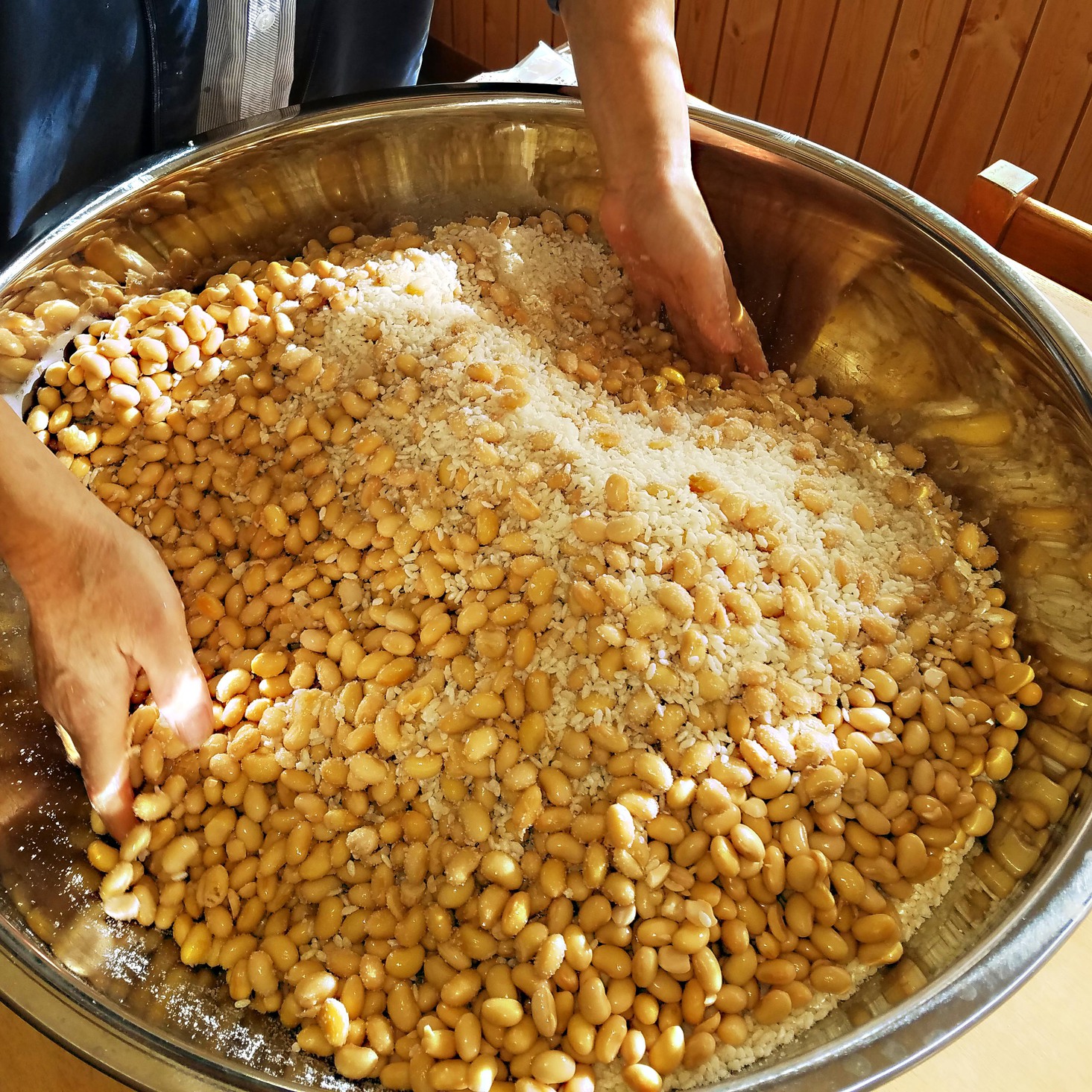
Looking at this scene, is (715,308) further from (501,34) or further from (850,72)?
(501,34)

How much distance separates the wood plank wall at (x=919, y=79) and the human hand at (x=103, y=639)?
164 centimetres

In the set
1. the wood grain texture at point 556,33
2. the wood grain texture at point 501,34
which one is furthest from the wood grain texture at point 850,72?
the wood grain texture at point 501,34

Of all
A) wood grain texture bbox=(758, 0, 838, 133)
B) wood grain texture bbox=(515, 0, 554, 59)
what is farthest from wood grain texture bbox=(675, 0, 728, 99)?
wood grain texture bbox=(515, 0, 554, 59)

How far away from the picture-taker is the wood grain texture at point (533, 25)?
87.7 inches

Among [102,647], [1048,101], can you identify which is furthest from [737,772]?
[1048,101]

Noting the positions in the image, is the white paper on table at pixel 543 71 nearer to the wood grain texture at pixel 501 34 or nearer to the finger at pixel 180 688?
the finger at pixel 180 688

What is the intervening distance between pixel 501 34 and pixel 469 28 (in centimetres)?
11

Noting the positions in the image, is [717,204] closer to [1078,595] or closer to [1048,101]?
[1078,595]

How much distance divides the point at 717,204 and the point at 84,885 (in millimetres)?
845

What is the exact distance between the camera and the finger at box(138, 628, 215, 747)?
0.71 metres

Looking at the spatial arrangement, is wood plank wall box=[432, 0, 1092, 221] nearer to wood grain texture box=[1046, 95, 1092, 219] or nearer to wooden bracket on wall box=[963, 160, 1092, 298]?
wood grain texture box=[1046, 95, 1092, 219]

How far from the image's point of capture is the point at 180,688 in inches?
28.7

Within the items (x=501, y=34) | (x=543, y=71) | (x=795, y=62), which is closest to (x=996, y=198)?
(x=543, y=71)

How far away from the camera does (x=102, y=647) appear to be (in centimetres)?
67
